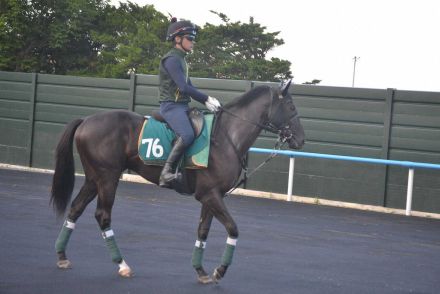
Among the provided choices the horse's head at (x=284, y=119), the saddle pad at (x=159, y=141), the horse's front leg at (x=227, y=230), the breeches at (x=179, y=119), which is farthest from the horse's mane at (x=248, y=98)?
the horse's front leg at (x=227, y=230)

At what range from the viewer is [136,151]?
9086 mm

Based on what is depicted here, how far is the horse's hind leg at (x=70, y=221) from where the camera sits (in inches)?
343

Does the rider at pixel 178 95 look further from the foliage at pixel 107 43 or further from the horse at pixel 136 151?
the foliage at pixel 107 43

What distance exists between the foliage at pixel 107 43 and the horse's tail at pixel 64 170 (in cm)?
3485

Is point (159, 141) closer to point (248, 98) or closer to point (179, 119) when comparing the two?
point (179, 119)

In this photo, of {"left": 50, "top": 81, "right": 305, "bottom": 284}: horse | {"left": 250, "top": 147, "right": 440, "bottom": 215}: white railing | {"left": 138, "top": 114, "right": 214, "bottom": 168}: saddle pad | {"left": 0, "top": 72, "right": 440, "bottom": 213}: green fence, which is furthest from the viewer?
{"left": 0, "top": 72, "right": 440, "bottom": 213}: green fence

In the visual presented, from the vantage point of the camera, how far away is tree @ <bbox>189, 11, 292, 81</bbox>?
50281 millimetres

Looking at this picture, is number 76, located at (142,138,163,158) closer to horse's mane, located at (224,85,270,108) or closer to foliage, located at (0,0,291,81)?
horse's mane, located at (224,85,270,108)

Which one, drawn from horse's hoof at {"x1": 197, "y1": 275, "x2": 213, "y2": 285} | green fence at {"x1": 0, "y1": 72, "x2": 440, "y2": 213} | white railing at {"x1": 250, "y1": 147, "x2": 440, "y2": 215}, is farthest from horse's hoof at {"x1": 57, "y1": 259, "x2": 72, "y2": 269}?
green fence at {"x1": 0, "y1": 72, "x2": 440, "y2": 213}

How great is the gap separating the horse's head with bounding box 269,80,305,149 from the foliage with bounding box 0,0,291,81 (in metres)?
35.7

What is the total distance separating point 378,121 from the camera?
1831 cm

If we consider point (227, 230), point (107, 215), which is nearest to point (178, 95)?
point (107, 215)

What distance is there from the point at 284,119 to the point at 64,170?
8.38 feet

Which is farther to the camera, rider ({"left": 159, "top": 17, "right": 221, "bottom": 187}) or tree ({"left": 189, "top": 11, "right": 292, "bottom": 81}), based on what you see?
tree ({"left": 189, "top": 11, "right": 292, "bottom": 81})
